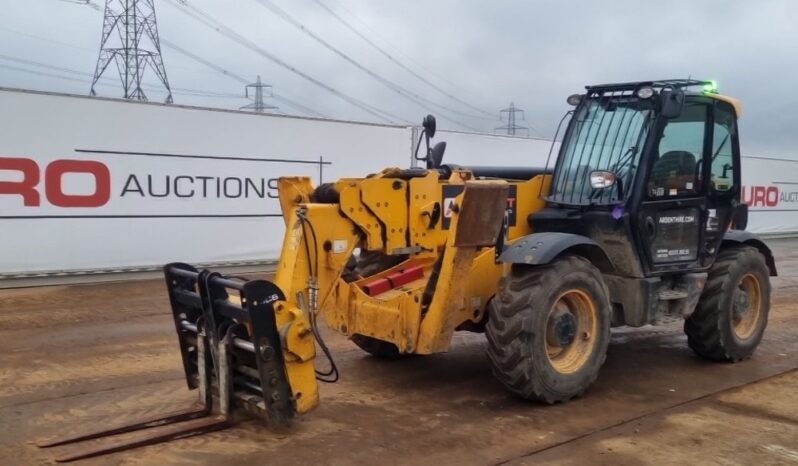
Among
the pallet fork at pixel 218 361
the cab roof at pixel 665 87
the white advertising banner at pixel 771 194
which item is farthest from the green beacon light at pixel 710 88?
the white advertising banner at pixel 771 194

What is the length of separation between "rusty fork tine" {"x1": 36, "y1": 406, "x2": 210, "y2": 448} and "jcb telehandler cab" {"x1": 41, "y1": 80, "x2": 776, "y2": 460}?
2 cm

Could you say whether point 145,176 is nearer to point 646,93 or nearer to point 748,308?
point 646,93

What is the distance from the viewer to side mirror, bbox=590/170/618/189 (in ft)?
21.0

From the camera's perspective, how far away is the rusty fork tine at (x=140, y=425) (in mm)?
4809

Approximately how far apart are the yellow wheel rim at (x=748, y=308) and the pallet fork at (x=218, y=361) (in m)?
4.73

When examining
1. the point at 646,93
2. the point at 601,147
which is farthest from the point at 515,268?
the point at 646,93

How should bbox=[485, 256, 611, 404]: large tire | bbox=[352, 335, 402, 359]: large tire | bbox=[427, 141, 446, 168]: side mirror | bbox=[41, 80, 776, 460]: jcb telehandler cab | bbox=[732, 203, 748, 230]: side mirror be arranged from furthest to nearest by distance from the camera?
bbox=[732, 203, 748, 230]: side mirror < bbox=[352, 335, 402, 359]: large tire < bbox=[427, 141, 446, 168]: side mirror < bbox=[485, 256, 611, 404]: large tire < bbox=[41, 80, 776, 460]: jcb telehandler cab

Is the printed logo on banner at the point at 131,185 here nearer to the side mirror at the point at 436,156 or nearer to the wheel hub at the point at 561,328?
the side mirror at the point at 436,156

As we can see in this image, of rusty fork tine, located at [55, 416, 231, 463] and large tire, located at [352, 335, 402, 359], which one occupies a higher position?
large tire, located at [352, 335, 402, 359]

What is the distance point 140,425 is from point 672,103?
461cm

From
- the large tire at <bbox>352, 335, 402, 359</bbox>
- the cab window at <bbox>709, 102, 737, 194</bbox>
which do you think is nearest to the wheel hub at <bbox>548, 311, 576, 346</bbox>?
the large tire at <bbox>352, 335, 402, 359</bbox>

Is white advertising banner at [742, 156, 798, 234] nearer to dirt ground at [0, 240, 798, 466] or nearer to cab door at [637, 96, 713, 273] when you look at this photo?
dirt ground at [0, 240, 798, 466]

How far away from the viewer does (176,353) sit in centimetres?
740

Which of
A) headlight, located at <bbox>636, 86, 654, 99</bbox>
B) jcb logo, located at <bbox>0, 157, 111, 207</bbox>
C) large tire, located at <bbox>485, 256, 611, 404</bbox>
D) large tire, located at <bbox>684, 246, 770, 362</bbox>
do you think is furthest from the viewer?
jcb logo, located at <bbox>0, 157, 111, 207</bbox>
